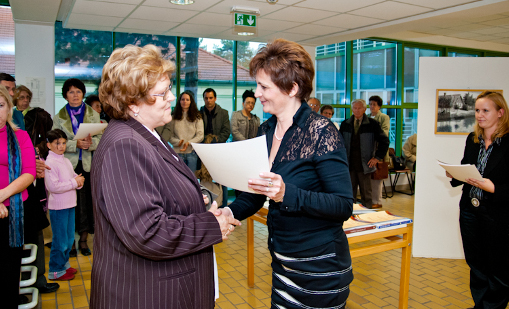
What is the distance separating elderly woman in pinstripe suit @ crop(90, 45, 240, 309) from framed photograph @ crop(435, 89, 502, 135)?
11.7 feet

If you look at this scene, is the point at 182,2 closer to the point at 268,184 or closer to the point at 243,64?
the point at 243,64

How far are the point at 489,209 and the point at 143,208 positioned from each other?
2618 millimetres

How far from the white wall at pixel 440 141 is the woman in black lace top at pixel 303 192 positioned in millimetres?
2975

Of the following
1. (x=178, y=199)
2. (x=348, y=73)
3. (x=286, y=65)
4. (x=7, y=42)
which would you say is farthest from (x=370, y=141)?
(x=7, y=42)

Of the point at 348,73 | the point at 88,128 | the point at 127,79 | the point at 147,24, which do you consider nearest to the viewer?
the point at 127,79

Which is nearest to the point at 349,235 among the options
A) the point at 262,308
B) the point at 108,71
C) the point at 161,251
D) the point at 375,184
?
the point at 262,308

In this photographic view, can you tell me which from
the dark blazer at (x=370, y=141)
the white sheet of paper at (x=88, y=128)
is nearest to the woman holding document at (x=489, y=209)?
the dark blazer at (x=370, y=141)

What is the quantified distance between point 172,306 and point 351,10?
5183mm

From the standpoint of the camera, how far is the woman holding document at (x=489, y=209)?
9.31 feet

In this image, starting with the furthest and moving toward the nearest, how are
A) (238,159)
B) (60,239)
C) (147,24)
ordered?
1. (147,24)
2. (60,239)
3. (238,159)

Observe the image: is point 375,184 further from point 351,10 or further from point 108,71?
point 108,71

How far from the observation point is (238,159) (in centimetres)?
150

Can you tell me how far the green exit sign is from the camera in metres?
5.55

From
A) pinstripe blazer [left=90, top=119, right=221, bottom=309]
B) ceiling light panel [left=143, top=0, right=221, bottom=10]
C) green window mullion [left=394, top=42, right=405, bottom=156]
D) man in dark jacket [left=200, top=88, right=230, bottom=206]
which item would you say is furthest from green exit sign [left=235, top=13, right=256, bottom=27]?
green window mullion [left=394, top=42, right=405, bottom=156]
